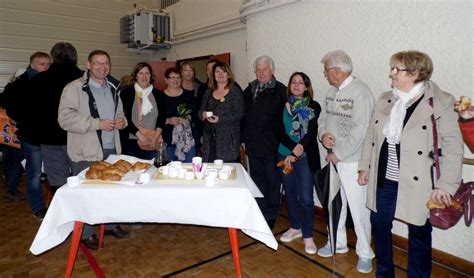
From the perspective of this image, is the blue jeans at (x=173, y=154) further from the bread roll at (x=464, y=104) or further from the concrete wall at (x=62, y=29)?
the concrete wall at (x=62, y=29)

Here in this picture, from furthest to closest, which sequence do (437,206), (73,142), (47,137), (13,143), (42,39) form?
(42,39)
(13,143)
(47,137)
(73,142)
(437,206)

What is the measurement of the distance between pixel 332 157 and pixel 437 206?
2.41 ft

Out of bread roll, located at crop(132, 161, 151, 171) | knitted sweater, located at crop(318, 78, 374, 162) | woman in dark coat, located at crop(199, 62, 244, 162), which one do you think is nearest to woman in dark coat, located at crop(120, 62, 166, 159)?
woman in dark coat, located at crop(199, 62, 244, 162)

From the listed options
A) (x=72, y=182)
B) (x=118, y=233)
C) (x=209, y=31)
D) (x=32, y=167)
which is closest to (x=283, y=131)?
(x=72, y=182)

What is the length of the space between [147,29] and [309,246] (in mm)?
5434

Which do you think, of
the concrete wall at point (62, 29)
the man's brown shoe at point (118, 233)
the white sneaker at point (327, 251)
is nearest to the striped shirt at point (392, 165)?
the white sneaker at point (327, 251)

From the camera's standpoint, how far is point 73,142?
2.40 m

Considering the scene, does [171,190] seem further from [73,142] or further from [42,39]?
[42,39]

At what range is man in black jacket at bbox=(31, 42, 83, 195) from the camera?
8.48ft

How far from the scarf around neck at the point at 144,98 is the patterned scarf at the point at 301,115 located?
4.21ft

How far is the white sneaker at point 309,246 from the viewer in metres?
2.54

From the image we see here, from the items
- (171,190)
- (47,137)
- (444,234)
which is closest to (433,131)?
(444,234)

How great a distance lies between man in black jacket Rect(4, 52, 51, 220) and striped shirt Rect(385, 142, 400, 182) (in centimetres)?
291

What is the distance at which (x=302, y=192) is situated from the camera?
256 cm
